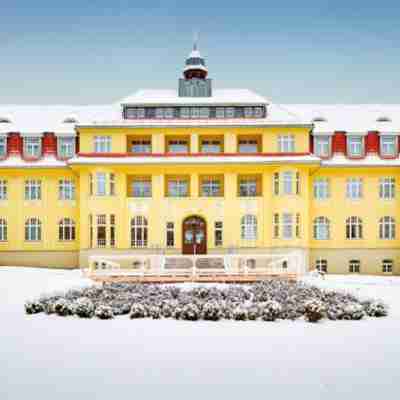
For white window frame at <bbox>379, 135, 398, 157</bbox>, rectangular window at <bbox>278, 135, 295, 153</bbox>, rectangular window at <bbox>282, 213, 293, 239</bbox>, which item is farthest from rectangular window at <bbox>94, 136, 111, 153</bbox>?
white window frame at <bbox>379, 135, 398, 157</bbox>

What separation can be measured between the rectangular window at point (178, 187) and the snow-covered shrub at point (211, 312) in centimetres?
1888

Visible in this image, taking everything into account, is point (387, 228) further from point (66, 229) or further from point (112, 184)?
point (66, 229)

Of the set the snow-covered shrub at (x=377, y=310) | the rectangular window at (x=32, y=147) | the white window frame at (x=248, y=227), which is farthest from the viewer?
the rectangular window at (x=32, y=147)

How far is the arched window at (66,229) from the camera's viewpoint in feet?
99.7

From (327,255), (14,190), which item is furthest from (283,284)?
(14,190)

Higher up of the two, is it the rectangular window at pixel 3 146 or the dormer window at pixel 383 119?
the dormer window at pixel 383 119

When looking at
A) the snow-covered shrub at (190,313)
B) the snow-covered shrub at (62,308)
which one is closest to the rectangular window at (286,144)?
the snow-covered shrub at (190,313)

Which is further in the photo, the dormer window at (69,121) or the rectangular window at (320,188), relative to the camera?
the dormer window at (69,121)

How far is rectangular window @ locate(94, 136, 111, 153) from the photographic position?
94.7 feet

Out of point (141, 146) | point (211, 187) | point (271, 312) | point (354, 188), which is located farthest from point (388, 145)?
point (271, 312)

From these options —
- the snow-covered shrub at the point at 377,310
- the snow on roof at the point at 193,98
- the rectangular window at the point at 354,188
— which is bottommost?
the snow-covered shrub at the point at 377,310

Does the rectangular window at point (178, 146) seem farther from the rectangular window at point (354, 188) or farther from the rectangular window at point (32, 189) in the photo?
the rectangular window at point (354, 188)

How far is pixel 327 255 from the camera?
1177 inches

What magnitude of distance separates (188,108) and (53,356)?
2447 cm
